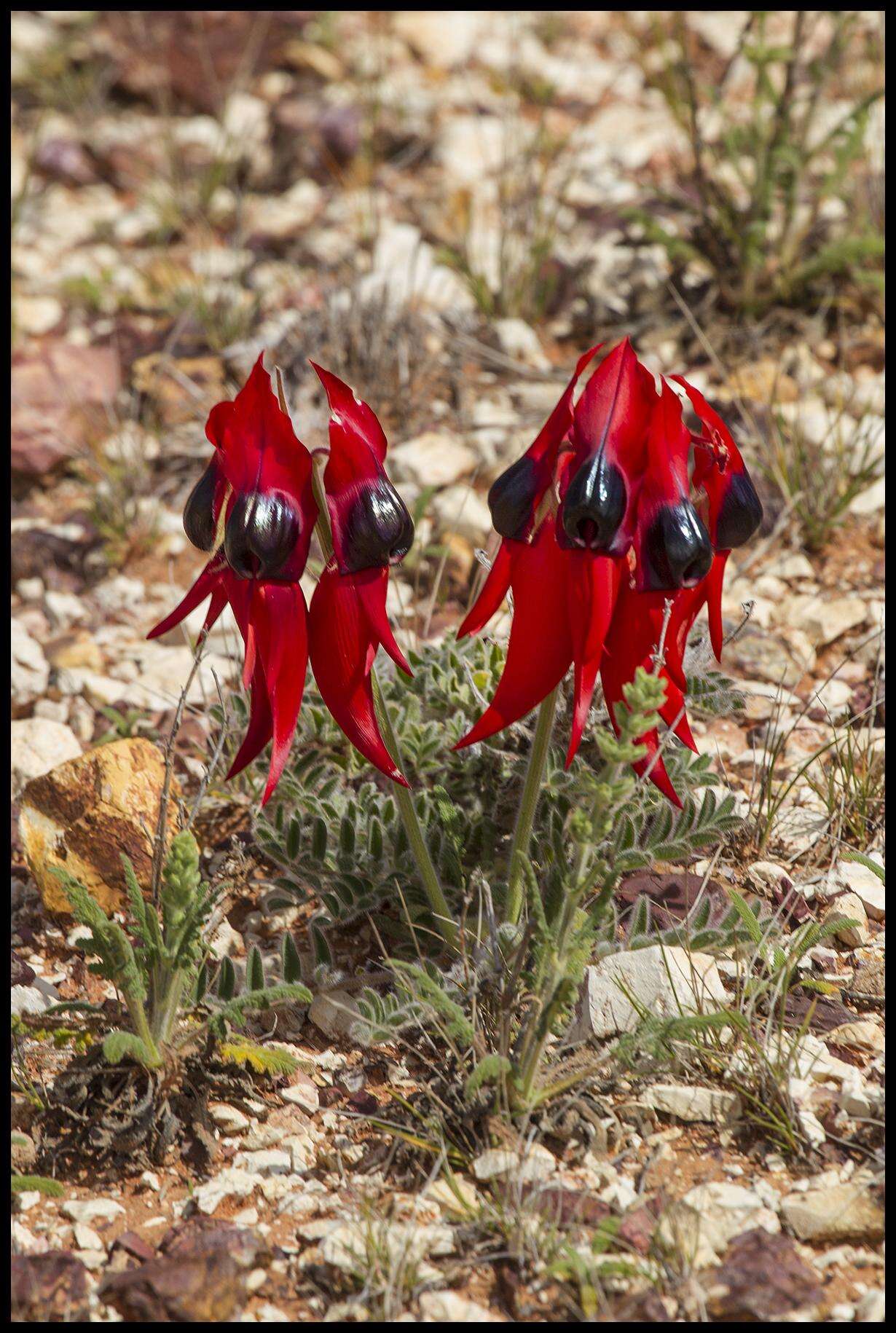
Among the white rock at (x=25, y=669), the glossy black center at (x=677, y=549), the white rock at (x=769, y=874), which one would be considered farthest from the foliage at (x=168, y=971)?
the white rock at (x=25, y=669)

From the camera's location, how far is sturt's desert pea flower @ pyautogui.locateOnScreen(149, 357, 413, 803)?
5.65 ft

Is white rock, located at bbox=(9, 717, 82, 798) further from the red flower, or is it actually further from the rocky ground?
the red flower

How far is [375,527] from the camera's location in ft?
5.77

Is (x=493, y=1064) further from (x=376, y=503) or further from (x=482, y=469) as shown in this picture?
(x=482, y=469)

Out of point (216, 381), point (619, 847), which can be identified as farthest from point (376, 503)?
point (216, 381)

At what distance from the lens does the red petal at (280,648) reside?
1794mm

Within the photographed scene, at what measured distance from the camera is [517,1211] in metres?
1.76

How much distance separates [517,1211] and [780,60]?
2.87 m

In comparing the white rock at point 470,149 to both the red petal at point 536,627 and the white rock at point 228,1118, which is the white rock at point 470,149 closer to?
the red petal at point 536,627

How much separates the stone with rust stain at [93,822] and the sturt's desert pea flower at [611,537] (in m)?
0.75

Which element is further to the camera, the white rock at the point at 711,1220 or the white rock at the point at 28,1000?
the white rock at the point at 28,1000

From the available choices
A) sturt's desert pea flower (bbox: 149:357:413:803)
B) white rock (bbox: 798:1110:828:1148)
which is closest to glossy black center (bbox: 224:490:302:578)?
sturt's desert pea flower (bbox: 149:357:413:803)

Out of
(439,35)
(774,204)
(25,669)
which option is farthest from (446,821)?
(439,35)

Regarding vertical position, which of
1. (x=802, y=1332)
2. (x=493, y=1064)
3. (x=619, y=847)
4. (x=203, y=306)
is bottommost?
(x=802, y=1332)
